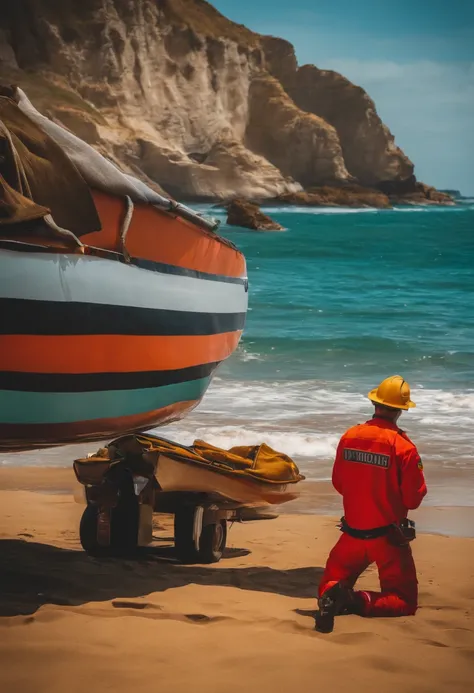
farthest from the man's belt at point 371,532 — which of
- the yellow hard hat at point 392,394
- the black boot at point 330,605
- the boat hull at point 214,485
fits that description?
the boat hull at point 214,485

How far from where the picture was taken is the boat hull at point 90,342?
380cm

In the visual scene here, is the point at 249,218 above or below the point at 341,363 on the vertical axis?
above

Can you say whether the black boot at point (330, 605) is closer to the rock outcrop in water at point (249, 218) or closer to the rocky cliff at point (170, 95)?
the rock outcrop in water at point (249, 218)

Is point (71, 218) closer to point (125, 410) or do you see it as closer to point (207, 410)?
point (125, 410)

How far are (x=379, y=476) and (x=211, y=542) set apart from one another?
1351 mm

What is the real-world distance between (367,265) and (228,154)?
205 ft

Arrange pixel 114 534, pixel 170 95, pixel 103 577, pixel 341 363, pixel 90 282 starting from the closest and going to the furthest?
pixel 90 282 → pixel 103 577 → pixel 114 534 → pixel 341 363 → pixel 170 95

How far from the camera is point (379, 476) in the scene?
4.13 meters

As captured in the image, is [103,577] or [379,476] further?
[103,577]

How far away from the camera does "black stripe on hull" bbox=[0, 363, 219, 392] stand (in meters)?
3.90

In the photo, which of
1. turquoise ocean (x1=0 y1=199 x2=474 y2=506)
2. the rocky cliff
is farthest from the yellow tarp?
the rocky cliff

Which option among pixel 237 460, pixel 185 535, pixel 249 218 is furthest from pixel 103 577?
pixel 249 218

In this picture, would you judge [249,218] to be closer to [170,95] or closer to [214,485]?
[170,95]

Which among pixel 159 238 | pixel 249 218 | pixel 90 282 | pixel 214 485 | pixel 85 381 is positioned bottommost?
pixel 214 485
